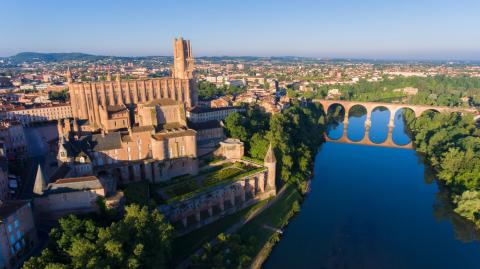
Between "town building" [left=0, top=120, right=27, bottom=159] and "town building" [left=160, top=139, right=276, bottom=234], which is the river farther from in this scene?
"town building" [left=0, top=120, right=27, bottom=159]

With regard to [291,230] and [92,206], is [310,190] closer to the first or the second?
[291,230]

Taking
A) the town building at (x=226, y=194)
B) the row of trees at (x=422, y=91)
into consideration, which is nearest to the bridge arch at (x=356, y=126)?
the row of trees at (x=422, y=91)

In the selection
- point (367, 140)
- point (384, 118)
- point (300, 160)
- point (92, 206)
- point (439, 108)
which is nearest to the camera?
point (92, 206)

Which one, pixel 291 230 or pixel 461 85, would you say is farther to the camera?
pixel 461 85

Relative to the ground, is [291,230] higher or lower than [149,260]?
lower

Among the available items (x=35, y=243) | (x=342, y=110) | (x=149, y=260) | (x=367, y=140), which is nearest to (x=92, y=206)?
(x=35, y=243)

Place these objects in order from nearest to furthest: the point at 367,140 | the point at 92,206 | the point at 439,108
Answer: the point at 92,206, the point at 367,140, the point at 439,108

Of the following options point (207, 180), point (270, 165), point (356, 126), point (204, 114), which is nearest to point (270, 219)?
point (270, 165)
